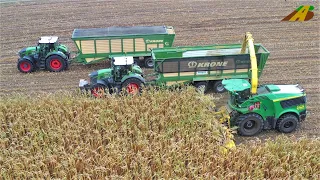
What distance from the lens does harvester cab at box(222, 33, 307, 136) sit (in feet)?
30.1

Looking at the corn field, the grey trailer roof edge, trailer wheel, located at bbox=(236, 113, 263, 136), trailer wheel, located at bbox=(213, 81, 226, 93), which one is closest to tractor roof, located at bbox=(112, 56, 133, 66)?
the corn field

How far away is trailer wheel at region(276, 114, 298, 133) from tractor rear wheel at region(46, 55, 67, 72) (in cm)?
807

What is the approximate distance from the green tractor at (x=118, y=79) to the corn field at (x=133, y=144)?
1015mm

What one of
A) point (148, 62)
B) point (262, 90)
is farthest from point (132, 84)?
point (262, 90)

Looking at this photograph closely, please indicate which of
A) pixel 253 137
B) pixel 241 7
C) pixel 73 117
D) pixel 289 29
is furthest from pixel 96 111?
pixel 241 7

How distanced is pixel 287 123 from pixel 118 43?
6947 millimetres

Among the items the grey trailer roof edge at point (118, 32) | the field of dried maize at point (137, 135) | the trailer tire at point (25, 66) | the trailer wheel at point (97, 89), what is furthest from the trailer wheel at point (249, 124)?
the trailer tire at point (25, 66)

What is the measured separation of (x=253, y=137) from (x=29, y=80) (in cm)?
817

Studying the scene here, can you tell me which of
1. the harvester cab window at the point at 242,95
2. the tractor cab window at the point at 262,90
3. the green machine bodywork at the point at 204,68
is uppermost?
the green machine bodywork at the point at 204,68

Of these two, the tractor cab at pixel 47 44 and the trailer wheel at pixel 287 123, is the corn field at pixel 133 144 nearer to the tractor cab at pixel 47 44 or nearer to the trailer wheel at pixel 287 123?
the trailer wheel at pixel 287 123

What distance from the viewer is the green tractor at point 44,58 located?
1338cm

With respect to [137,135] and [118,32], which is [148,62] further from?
[137,135]

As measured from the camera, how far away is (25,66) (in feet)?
44.4

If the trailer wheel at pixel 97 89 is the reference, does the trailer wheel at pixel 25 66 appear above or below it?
above
